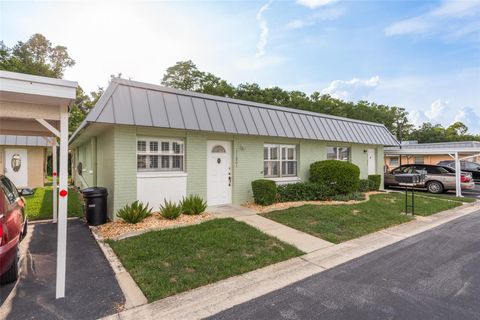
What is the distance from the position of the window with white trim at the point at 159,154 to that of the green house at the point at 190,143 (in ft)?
0.09

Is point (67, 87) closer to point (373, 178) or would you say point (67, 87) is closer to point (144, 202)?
point (144, 202)

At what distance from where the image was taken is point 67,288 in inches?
136

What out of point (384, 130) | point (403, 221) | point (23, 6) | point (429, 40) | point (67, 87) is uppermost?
point (429, 40)

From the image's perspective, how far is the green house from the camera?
22.4 feet

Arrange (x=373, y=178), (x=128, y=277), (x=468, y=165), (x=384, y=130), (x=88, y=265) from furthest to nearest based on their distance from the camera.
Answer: (x=468, y=165) < (x=384, y=130) < (x=373, y=178) < (x=88, y=265) < (x=128, y=277)

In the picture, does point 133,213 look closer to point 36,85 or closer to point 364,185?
point 36,85

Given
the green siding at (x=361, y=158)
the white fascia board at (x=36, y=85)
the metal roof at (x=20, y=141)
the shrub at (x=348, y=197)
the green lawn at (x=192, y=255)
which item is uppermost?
the metal roof at (x=20, y=141)

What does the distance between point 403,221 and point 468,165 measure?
621 inches

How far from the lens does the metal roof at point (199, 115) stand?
6.53 m

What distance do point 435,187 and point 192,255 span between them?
15214 mm

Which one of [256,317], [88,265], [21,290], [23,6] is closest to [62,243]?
[21,290]

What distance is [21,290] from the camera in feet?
11.1

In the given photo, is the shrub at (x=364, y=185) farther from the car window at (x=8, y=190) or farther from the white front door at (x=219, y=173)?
the car window at (x=8, y=190)

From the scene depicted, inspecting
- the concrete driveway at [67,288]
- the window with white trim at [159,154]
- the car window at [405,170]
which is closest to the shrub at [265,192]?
the window with white trim at [159,154]
